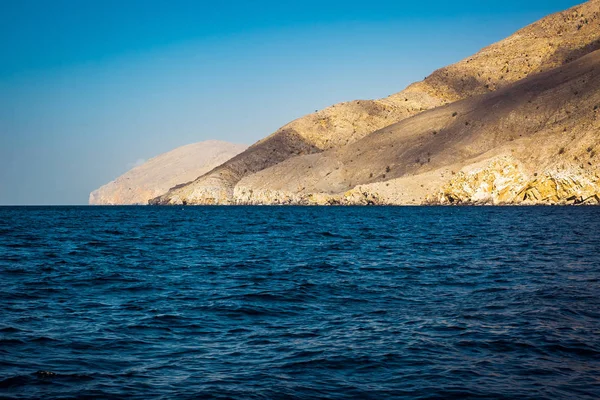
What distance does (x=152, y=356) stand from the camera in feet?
33.5

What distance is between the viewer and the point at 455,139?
4732 inches

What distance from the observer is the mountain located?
90438 millimetres

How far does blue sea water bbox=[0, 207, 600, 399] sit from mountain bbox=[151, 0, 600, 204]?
2575 inches

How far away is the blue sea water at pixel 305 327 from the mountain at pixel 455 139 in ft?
215

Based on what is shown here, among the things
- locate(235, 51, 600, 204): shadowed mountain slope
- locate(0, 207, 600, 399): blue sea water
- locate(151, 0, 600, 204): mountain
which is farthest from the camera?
locate(151, 0, 600, 204): mountain

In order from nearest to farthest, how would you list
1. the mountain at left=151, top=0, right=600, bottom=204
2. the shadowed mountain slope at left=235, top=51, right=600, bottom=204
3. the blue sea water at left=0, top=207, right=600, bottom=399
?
the blue sea water at left=0, top=207, right=600, bottom=399
the shadowed mountain slope at left=235, top=51, right=600, bottom=204
the mountain at left=151, top=0, right=600, bottom=204

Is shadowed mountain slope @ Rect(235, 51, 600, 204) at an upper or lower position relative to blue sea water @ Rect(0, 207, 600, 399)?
upper

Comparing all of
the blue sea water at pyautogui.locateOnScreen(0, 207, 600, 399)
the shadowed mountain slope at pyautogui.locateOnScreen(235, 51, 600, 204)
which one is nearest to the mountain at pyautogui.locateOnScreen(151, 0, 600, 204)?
the shadowed mountain slope at pyautogui.locateOnScreen(235, 51, 600, 204)

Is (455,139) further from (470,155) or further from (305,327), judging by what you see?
(305,327)

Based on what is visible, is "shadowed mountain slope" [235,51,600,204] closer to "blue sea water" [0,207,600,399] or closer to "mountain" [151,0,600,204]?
"mountain" [151,0,600,204]

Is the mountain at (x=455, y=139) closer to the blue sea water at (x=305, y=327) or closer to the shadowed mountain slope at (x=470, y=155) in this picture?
the shadowed mountain slope at (x=470, y=155)

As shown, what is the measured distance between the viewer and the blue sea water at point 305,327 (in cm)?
873

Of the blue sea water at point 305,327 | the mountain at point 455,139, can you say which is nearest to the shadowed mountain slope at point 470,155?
the mountain at point 455,139

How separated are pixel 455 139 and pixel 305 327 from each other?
11353cm
